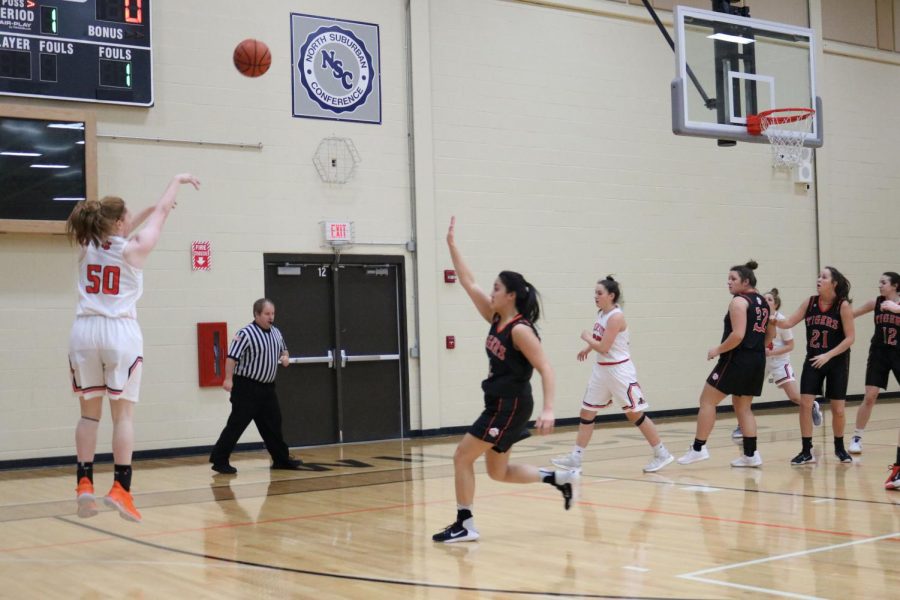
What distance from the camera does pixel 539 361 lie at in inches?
232

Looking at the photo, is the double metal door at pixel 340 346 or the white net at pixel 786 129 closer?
the white net at pixel 786 129

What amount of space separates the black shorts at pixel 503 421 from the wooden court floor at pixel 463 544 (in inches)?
25.8

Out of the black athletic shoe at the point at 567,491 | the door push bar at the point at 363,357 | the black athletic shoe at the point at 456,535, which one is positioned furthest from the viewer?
the door push bar at the point at 363,357

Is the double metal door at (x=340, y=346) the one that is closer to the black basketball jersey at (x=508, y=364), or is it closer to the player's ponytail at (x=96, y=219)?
the player's ponytail at (x=96, y=219)

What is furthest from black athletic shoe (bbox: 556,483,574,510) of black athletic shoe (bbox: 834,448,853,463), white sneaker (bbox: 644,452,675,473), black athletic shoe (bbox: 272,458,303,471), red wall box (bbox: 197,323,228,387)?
red wall box (bbox: 197,323,228,387)

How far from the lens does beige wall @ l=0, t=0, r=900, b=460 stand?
464 inches

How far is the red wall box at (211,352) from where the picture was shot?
12016 mm

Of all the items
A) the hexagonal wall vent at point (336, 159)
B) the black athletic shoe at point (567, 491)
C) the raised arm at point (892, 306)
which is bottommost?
the black athletic shoe at point (567, 491)

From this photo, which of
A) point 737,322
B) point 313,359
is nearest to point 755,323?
point 737,322

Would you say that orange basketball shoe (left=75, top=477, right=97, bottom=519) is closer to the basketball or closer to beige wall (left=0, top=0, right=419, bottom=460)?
the basketball

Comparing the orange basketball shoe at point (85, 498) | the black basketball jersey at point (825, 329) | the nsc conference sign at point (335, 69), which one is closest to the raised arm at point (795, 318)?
the black basketball jersey at point (825, 329)

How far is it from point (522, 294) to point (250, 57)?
5.43 m

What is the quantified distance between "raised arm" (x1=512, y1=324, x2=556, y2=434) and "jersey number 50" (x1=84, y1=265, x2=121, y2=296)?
2310 millimetres

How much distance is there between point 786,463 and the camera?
385 inches
